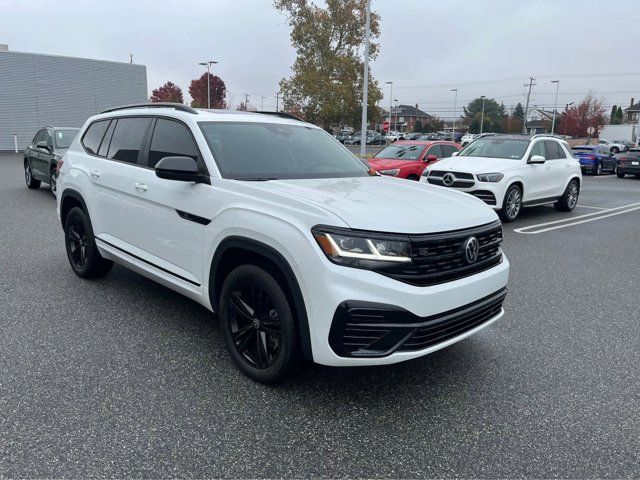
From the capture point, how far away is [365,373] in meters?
3.62

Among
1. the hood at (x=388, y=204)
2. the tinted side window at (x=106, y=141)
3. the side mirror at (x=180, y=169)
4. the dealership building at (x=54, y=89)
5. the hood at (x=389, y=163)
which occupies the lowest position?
the hood at (x=389, y=163)

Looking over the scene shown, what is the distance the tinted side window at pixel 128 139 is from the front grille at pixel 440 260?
278 centimetres

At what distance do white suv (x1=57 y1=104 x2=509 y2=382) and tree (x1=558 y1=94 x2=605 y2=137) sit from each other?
8144cm

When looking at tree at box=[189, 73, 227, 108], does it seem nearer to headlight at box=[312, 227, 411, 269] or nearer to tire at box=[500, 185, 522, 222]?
tire at box=[500, 185, 522, 222]

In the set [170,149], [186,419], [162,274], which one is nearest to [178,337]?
[162,274]

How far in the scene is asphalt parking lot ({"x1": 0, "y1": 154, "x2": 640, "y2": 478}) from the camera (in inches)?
104

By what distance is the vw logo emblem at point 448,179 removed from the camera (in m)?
10.3

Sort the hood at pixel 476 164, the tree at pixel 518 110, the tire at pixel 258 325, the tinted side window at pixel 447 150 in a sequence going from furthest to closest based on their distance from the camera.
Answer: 1. the tree at pixel 518 110
2. the tinted side window at pixel 447 150
3. the hood at pixel 476 164
4. the tire at pixel 258 325

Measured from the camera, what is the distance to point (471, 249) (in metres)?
3.19

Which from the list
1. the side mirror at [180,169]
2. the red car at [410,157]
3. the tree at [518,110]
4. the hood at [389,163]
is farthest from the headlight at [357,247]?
the tree at [518,110]

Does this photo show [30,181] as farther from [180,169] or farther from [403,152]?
[180,169]

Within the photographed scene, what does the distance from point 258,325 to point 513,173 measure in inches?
333

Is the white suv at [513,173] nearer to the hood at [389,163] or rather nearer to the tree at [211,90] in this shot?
the hood at [389,163]

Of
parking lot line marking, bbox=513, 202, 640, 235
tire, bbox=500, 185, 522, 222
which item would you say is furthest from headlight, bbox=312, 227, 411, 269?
tire, bbox=500, 185, 522, 222
